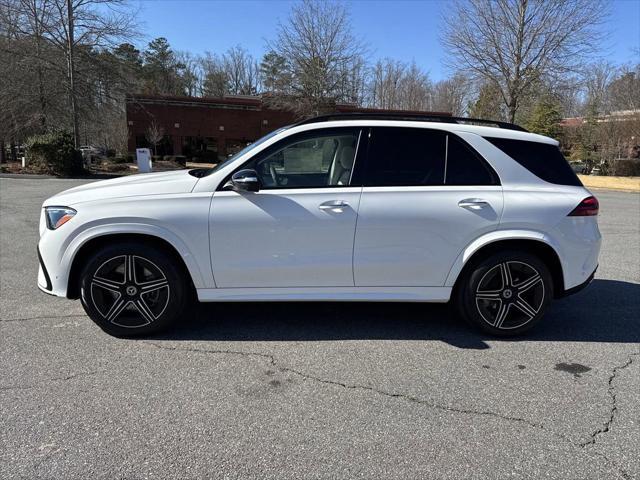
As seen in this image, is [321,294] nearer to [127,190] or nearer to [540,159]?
[127,190]

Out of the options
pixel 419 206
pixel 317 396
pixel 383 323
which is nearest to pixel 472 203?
pixel 419 206

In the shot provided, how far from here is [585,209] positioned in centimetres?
386

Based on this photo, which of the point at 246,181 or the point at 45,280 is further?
the point at 45,280

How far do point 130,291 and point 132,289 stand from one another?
25mm

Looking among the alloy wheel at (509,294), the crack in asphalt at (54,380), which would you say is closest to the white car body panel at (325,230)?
the alloy wheel at (509,294)

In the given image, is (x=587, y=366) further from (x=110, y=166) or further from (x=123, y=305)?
(x=110, y=166)

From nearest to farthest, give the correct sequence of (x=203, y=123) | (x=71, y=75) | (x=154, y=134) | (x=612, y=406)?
(x=612, y=406), (x=71, y=75), (x=154, y=134), (x=203, y=123)

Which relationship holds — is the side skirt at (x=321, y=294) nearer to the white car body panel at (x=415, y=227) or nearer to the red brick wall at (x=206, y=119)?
the white car body panel at (x=415, y=227)

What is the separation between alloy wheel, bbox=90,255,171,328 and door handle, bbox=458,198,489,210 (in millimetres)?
2557

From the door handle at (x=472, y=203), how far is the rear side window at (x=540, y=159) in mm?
546

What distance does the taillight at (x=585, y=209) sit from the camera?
3840 mm

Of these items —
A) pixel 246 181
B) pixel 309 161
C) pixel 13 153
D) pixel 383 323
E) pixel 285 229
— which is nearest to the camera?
pixel 246 181

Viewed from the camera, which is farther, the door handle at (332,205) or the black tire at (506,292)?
the black tire at (506,292)

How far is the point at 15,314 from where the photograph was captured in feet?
14.2
